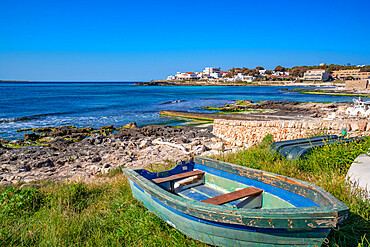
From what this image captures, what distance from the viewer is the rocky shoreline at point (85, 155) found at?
30.0ft

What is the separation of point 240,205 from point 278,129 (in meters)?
8.23

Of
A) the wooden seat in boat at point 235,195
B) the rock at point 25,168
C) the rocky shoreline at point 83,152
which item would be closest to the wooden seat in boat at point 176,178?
the wooden seat in boat at point 235,195

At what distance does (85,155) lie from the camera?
12078 mm

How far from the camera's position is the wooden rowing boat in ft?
8.55

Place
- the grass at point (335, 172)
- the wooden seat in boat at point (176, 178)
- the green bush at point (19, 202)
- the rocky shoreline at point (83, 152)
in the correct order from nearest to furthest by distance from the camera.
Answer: the grass at point (335, 172) < the green bush at point (19, 202) < the wooden seat in boat at point (176, 178) < the rocky shoreline at point (83, 152)

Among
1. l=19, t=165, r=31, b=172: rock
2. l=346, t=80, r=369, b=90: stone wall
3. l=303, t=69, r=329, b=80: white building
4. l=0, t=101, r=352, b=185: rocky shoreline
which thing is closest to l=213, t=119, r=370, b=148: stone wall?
l=0, t=101, r=352, b=185: rocky shoreline

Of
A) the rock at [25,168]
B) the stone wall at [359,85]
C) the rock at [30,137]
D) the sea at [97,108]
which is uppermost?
the stone wall at [359,85]

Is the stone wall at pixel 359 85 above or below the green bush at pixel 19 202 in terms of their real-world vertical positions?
above

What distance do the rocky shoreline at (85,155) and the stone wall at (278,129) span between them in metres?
0.99

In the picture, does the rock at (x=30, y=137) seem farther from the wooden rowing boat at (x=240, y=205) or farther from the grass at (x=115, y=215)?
the wooden rowing boat at (x=240, y=205)

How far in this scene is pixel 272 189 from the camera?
13.4ft

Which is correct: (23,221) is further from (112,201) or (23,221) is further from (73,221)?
(112,201)

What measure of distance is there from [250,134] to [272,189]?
9.12m

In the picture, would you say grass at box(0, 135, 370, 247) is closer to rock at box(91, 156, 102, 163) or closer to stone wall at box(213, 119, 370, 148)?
stone wall at box(213, 119, 370, 148)
